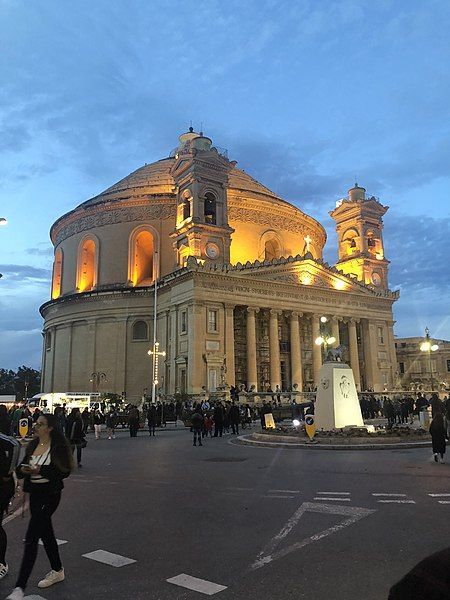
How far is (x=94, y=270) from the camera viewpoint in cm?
5741

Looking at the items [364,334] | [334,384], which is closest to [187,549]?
[334,384]

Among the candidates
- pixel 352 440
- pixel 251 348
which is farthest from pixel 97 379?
pixel 352 440

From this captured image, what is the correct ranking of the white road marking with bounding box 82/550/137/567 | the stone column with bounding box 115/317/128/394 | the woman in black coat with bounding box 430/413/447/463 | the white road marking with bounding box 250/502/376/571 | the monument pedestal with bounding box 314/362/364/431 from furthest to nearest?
the stone column with bounding box 115/317/128/394 → the monument pedestal with bounding box 314/362/364/431 → the woman in black coat with bounding box 430/413/447/463 → the white road marking with bounding box 250/502/376/571 → the white road marking with bounding box 82/550/137/567

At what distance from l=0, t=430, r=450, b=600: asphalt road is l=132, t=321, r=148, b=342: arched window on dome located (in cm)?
3756

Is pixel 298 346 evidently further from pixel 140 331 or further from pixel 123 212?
pixel 123 212

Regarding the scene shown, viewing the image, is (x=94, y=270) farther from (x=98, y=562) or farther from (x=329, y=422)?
(x=98, y=562)

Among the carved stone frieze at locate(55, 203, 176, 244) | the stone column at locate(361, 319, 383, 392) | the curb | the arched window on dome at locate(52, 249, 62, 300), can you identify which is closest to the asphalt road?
the curb

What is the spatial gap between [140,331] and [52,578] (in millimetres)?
46956

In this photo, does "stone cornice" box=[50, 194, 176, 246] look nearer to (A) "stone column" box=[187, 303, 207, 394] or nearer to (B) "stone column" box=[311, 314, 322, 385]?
(A) "stone column" box=[187, 303, 207, 394]

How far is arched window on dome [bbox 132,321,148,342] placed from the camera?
169 ft

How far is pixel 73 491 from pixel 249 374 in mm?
33685

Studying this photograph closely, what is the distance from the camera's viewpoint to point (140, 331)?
5188 centimetres

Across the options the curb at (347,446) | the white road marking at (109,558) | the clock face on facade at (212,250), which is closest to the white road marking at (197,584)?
the white road marking at (109,558)

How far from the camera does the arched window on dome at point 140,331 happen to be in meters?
51.5
